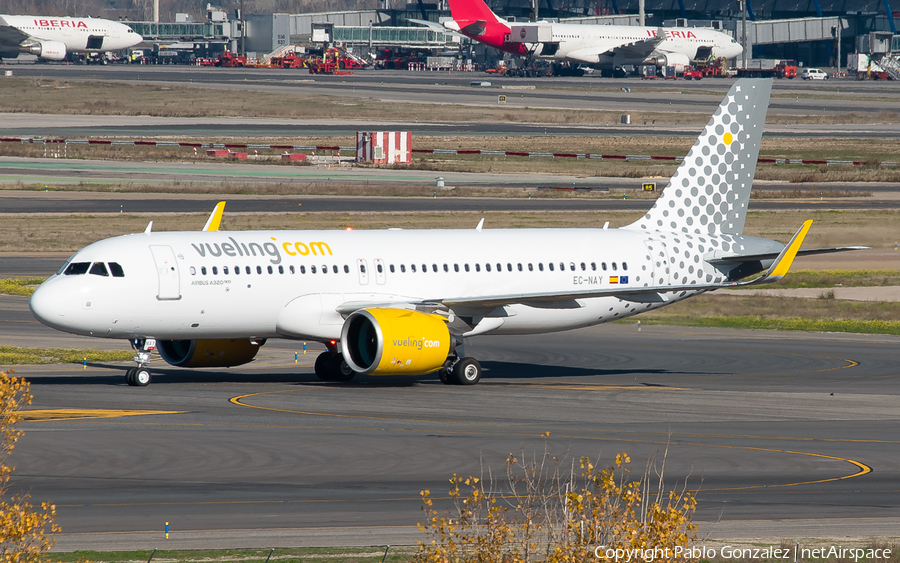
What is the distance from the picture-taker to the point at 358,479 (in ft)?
86.6

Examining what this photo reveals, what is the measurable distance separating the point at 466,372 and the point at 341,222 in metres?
37.6

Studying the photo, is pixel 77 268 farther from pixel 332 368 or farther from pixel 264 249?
pixel 332 368

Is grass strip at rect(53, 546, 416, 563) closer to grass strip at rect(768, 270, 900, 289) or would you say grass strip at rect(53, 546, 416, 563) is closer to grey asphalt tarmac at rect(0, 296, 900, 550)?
grey asphalt tarmac at rect(0, 296, 900, 550)

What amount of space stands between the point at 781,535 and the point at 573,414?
12.6 m

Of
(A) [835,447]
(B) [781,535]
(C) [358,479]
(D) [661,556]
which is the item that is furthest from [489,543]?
(A) [835,447]

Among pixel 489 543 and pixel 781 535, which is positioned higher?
pixel 489 543

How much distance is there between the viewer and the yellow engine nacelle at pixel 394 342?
36219 mm

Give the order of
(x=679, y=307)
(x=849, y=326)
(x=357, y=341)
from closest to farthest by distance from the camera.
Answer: (x=357, y=341)
(x=849, y=326)
(x=679, y=307)

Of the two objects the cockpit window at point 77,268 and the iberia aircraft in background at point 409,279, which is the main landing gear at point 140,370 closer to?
the iberia aircraft in background at point 409,279

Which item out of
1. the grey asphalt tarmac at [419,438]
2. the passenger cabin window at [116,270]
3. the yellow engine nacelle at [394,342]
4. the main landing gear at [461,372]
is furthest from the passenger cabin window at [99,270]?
the main landing gear at [461,372]

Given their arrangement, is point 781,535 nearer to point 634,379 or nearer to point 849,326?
point 634,379

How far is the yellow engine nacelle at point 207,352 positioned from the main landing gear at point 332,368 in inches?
85.3

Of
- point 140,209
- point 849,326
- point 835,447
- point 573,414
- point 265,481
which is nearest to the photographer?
point 265,481

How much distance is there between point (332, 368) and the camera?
40375 mm
